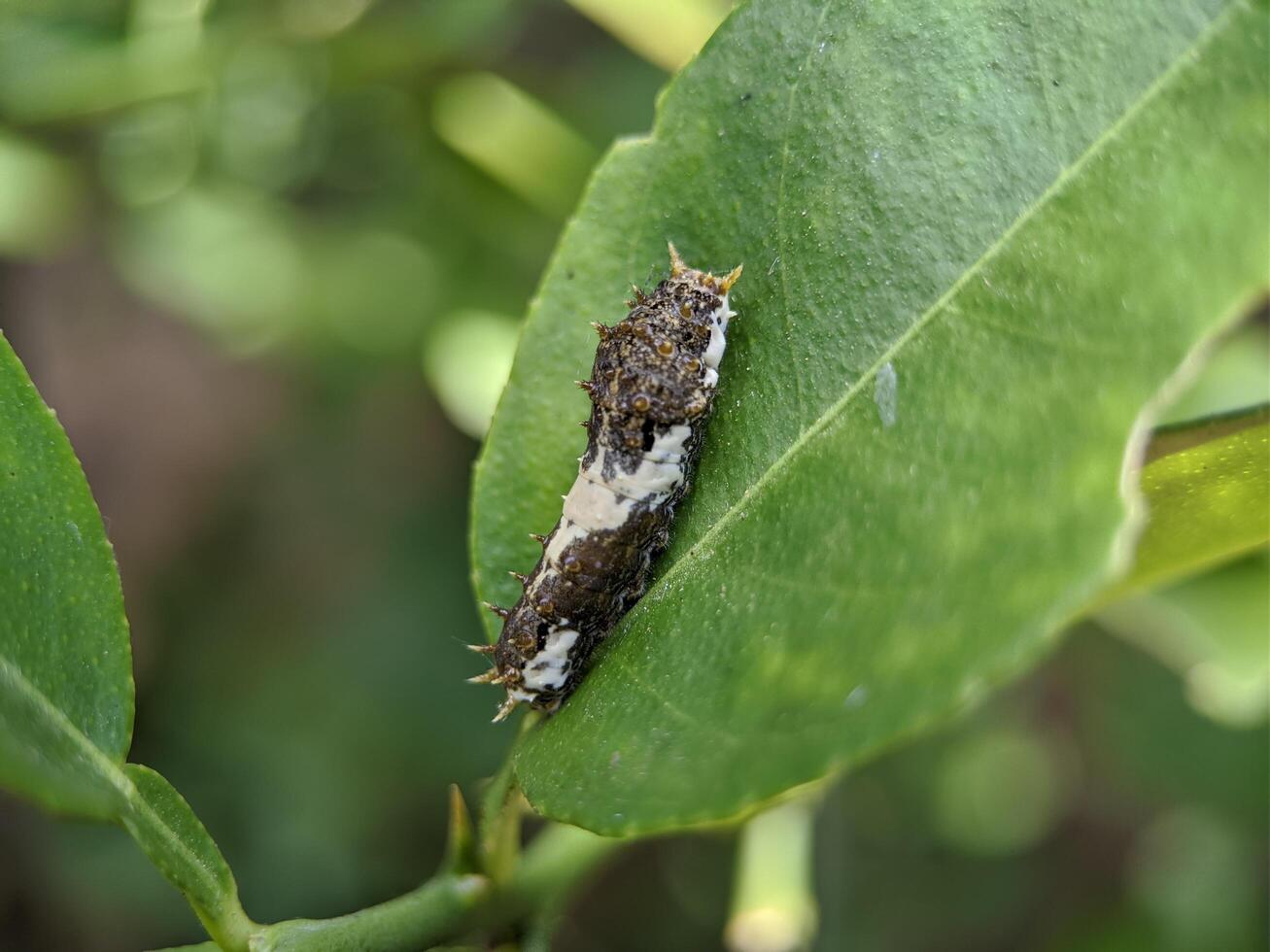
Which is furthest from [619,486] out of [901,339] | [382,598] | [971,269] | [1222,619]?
[382,598]

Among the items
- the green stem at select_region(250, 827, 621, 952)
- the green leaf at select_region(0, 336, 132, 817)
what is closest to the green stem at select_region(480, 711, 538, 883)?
the green stem at select_region(250, 827, 621, 952)

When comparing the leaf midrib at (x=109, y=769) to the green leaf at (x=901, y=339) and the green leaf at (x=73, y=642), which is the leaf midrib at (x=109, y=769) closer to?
the green leaf at (x=73, y=642)

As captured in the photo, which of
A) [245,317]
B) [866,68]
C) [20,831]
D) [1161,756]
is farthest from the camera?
[20,831]

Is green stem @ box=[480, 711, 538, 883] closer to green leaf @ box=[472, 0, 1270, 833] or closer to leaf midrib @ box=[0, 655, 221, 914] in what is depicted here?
green leaf @ box=[472, 0, 1270, 833]

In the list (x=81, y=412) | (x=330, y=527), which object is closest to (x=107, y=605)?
(x=330, y=527)

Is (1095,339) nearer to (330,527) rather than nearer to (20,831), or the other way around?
(330,527)
